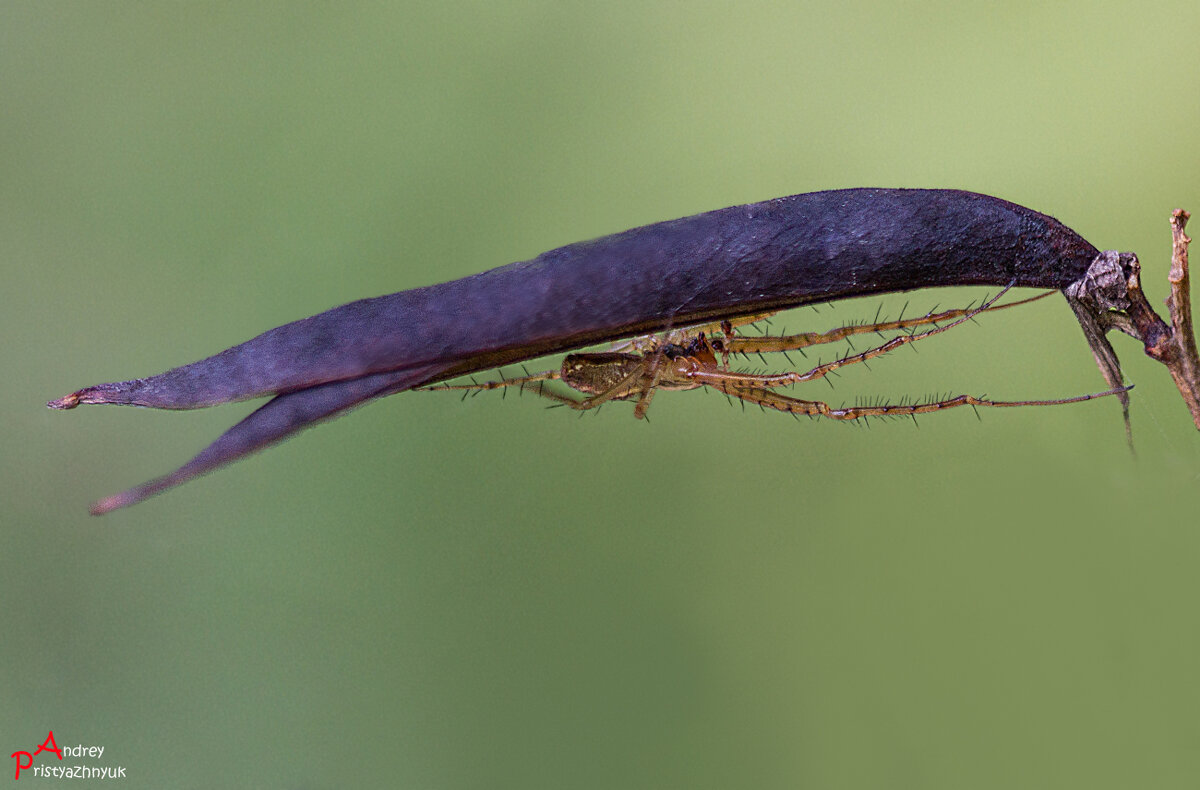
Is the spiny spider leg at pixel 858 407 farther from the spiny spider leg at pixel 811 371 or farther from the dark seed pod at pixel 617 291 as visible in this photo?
the dark seed pod at pixel 617 291

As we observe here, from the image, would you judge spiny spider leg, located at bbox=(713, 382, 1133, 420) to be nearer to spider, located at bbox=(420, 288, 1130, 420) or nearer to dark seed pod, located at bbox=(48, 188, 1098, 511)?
spider, located at bbox=(420, 288, 1130, 420)

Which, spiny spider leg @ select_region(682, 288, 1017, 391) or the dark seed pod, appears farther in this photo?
spiny spider leg @ select_region(682, 288, 1017, 391)

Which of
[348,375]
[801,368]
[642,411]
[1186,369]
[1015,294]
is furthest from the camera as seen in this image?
[642,411]

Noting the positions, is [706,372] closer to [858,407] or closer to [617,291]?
[858,407]

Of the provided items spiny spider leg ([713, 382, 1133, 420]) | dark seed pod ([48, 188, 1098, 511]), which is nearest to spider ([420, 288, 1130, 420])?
spiny spider leg ([713, 382, 1133, 420])

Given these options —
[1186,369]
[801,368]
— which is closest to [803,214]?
[801,368]

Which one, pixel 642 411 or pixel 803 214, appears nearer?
pixel 803 214

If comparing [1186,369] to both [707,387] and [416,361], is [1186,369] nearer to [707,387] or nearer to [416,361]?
[707,387]
